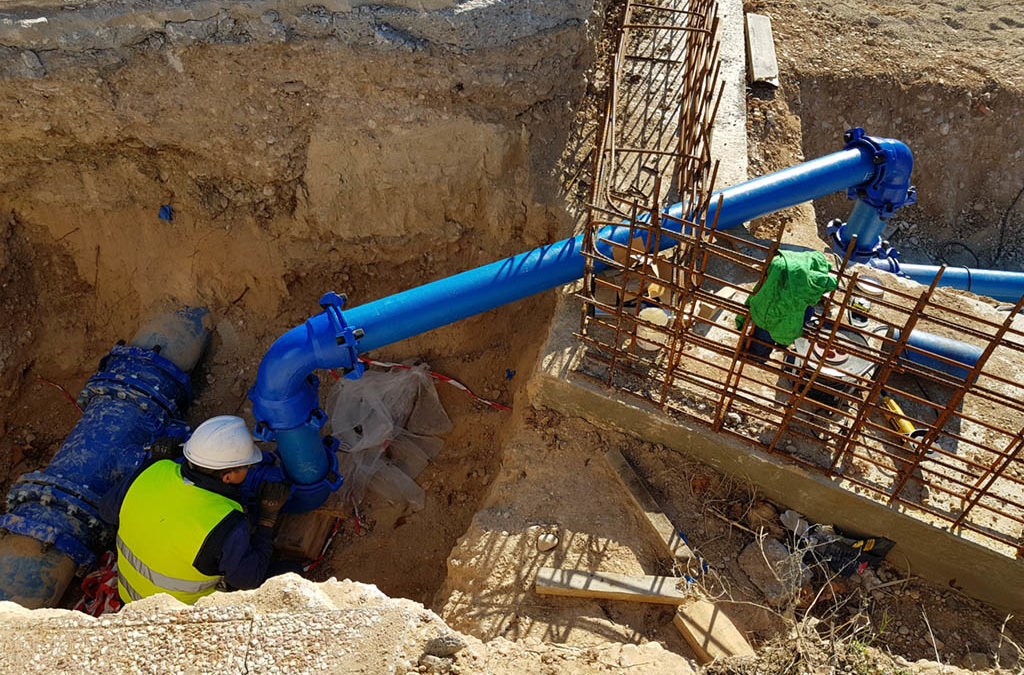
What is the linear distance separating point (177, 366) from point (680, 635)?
4.28m

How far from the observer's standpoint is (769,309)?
11.9 feet

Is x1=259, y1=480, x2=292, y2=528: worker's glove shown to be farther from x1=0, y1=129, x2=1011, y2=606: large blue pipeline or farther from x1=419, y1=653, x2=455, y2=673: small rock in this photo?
x1=419, y1=653, x2=455, y2=673: small rock

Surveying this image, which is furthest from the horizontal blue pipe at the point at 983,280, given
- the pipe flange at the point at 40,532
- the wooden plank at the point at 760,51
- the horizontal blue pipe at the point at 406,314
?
the pipe flange at the point at 40,532

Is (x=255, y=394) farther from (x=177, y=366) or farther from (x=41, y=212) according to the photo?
(x=41, y=212)

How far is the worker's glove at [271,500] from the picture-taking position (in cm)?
444

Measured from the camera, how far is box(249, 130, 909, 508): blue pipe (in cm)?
409

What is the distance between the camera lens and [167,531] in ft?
12.7

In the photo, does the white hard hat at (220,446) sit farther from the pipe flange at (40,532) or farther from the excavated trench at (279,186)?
the excavated trench at (279,186)

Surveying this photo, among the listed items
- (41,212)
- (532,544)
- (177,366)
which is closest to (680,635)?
(532,544)

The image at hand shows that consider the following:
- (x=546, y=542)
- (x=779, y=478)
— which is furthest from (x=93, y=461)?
(x=779, y=478)

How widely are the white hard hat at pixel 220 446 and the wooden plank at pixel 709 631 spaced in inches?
107

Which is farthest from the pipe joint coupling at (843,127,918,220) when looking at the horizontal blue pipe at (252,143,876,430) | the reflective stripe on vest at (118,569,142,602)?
the reflective stripe on vest at (118,569,142,602)

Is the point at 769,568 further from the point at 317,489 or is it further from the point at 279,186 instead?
the point at 279,186

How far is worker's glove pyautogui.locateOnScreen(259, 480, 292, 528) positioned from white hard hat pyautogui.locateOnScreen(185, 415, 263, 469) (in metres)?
0.38
